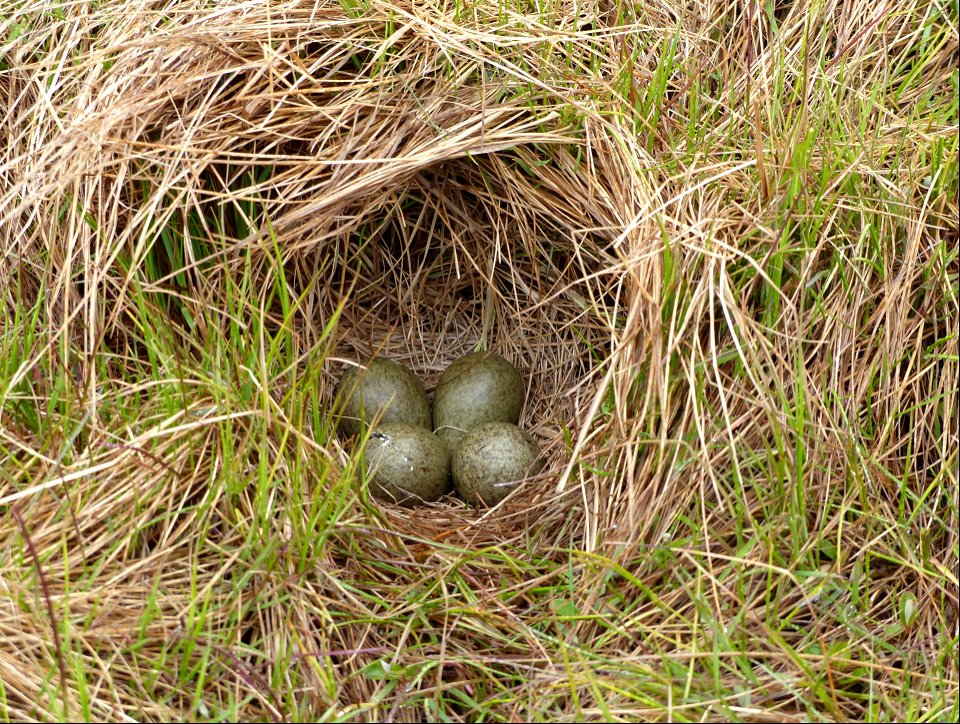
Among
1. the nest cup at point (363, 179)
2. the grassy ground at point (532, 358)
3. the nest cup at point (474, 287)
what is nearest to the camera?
the grassy ground at point (532, 358)

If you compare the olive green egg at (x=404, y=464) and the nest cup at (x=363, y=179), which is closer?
the nest cup at (x=363, y=179)

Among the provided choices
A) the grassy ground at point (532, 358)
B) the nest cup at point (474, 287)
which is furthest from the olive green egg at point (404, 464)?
the nest cup at point (474, 287)

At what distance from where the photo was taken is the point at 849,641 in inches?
87.4

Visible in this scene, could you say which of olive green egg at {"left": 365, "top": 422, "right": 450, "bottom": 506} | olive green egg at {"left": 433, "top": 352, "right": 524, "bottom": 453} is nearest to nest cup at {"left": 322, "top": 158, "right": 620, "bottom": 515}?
olive green egg at {"left": 433, "top": 352, "right": 524, "bottom": 453}

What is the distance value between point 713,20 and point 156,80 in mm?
1624

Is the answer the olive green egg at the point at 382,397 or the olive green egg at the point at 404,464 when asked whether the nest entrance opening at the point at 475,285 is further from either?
the olive green egg at the point at 404,464

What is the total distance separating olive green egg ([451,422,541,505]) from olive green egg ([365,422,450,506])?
83mm

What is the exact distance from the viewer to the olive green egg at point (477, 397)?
306 cm

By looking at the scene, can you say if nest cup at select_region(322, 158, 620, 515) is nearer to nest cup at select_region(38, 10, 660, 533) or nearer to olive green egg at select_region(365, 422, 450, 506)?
nest cup at select_region(38, 10, 660, 533)

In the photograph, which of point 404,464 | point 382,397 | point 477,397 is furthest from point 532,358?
point 404,464

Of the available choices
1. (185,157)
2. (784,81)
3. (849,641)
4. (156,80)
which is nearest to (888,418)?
(849,641)

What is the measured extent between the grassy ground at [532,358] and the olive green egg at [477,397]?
134 millimetres

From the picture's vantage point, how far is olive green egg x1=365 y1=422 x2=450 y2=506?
2824 millimetres

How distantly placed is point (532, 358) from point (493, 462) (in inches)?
21.0
